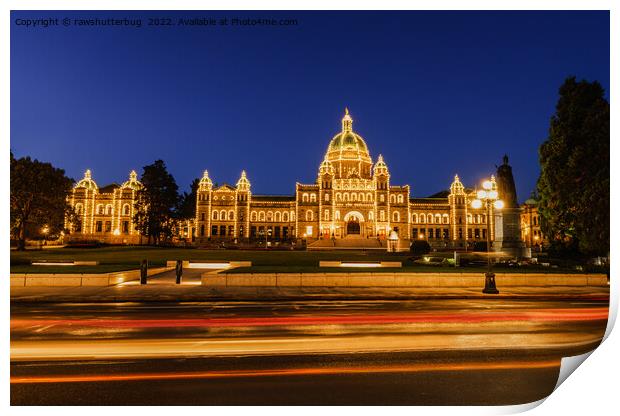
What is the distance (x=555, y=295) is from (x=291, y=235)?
87962 mm

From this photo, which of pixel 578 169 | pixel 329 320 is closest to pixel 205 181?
pixel 578 169

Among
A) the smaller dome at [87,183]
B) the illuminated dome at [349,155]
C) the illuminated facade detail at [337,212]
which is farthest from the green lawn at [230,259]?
the illuminated dome at [349,155]

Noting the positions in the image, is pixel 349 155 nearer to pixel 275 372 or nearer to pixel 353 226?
pixel 353 226

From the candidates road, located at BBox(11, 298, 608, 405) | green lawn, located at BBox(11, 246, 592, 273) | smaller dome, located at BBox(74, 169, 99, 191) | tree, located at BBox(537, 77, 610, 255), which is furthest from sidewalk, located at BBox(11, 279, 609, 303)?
smaller dome, located at BBox(74, 169, 99, 191)

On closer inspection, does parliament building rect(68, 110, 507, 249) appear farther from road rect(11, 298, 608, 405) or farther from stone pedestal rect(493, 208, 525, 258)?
road rect(11, 298, 608, 405)

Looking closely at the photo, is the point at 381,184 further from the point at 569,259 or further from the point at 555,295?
the point at 555,295

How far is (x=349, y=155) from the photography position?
381ft

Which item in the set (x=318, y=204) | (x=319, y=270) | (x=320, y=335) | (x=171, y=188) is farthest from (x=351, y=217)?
(x=320, y=335)

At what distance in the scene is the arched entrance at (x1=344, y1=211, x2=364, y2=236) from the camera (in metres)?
105

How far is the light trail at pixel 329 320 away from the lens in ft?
39.3

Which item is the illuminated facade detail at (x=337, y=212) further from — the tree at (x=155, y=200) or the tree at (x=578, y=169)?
the tree at (x=578, y=169)

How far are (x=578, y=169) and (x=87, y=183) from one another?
11098 cm

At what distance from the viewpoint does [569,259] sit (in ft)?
117

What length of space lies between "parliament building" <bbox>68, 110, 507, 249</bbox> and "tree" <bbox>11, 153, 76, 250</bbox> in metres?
49.2
